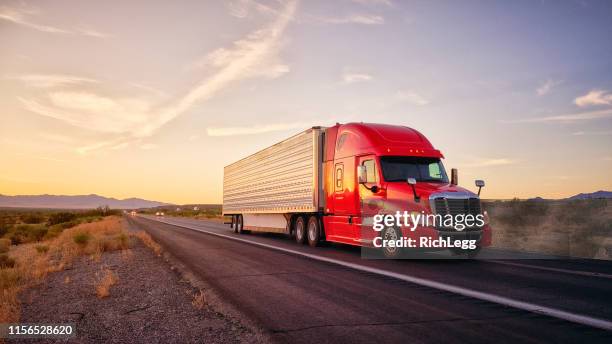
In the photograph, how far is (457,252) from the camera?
38.1 feet

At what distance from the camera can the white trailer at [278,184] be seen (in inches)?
644

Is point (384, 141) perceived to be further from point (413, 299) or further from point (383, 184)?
point (413, 299)

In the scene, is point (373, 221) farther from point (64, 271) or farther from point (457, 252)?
point (64, 271)

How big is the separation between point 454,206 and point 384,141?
10.00 feet

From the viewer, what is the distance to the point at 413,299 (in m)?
6.92

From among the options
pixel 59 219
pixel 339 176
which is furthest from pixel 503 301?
pixel 59 219

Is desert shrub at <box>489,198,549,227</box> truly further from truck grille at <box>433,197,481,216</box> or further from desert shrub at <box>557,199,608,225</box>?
truck grille at <box>433,197,481,216</box>

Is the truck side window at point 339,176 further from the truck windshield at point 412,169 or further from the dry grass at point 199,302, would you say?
the dry grass at point 199,302

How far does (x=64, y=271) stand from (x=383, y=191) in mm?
8874

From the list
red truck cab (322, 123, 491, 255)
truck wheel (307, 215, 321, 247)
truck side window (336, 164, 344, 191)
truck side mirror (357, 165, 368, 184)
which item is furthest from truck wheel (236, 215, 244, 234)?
truck side mirror (357, 165, 368, 184)

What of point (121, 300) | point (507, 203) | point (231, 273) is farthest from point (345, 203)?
point (121, 300)

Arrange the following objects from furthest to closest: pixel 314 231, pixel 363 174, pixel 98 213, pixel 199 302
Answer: pixel 98 213 < pixel 314 231 < pixel 363 174 < pixel 199 302

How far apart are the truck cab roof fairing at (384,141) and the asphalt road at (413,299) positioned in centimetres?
328

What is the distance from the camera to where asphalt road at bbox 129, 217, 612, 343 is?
5145 millimetres
